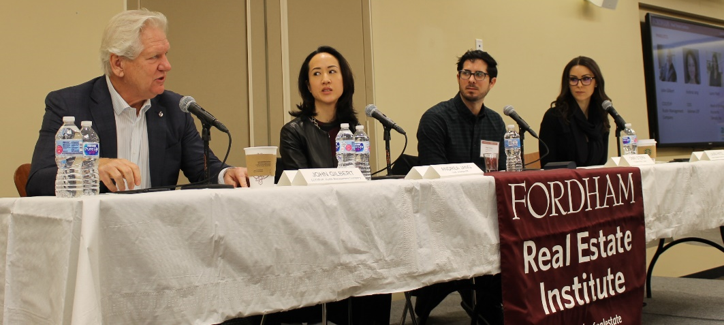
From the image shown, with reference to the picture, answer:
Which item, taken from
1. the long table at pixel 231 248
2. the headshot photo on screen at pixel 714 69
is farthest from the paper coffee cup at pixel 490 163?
the headshot photo on screen at pixel 714 69

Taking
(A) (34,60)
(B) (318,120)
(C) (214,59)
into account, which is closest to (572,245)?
(B) (318,120)

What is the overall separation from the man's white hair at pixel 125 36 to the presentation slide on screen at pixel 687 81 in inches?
189

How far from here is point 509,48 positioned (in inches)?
175

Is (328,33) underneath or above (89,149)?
above

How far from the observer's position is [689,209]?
2.23 m

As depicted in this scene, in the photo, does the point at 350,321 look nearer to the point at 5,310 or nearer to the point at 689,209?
the point at 5,310

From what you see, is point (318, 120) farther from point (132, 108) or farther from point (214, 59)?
point (214, 59)

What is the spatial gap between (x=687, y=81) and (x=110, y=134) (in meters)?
5.35

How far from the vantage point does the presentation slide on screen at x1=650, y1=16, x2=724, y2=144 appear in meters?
5.32

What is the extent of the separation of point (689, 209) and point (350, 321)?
136 centimetres

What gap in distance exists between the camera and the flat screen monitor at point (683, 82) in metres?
5.28

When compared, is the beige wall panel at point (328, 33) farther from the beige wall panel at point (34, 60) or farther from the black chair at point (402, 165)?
the beige wall panel at point (34, 60)

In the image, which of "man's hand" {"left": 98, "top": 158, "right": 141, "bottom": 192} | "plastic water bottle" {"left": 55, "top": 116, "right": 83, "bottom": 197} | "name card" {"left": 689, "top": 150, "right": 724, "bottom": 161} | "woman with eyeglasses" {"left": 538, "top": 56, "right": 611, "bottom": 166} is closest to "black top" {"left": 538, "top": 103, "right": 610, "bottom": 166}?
"woman with eyeglasses" {"left": 538, "top": 56, "right": 611, "bottom": 166}

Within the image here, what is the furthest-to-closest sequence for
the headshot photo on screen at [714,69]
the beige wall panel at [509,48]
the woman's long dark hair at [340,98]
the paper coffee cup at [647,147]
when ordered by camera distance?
the headshot photo on screen at [714,69]
the beige wall panel at [509,48]
the paper coffee cup at [647,147]
the woman's long dark hair at [340,98]
